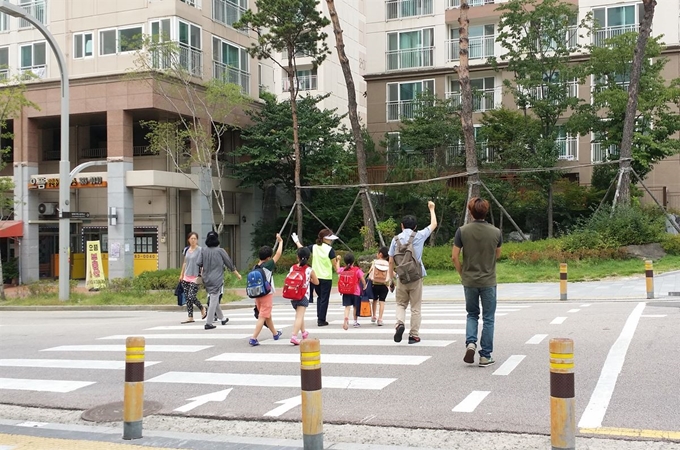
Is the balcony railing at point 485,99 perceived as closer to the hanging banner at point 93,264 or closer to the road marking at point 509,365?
the hanging banner at point 93,264

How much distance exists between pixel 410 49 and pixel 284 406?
34.5 m

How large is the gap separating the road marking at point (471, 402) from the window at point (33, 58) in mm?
31331

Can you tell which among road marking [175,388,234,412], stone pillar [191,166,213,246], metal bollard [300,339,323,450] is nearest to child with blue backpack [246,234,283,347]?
road marking [175,388,234,412]

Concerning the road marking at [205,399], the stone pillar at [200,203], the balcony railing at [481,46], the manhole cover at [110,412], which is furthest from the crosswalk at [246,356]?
the balcony railing at [481,46]

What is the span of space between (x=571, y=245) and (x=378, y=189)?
34.4 ft

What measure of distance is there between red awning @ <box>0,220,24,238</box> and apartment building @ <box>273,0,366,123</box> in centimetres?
1942

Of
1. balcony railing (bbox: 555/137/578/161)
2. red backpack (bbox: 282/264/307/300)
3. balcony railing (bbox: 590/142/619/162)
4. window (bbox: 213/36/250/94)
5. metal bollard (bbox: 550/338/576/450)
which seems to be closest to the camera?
metal bollard (bbox: 550/338/576/450)

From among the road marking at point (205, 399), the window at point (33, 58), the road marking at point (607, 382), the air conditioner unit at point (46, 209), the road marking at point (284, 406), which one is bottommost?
the road marking at point (205, 399)

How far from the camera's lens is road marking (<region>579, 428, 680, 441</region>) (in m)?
5.80

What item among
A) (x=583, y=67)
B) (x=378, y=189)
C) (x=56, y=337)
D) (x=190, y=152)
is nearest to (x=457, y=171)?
(x=378, y=189)

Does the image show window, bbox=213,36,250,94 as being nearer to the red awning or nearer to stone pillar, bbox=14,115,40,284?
stone pillar, bbox=14,115,40,284

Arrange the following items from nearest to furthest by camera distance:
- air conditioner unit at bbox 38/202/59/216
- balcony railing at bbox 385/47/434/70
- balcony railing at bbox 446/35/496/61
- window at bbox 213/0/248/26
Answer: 1. window at bbox 213/0/248/26
2. air conditioner unit at bbox 38/202/59/216
3. balcony railing at bbox 446/35/496/61
4. balcony railing at bbox 385/47/434/70

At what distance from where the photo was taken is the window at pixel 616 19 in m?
34.9

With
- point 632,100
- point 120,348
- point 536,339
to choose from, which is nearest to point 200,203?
point 632,100
